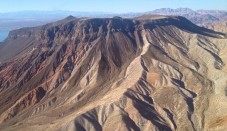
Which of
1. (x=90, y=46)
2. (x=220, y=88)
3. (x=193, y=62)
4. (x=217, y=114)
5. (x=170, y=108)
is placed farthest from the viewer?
(x=90, y=46)

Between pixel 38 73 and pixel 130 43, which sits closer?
pixel 38 73

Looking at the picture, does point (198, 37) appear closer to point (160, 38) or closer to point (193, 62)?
point (160, 38)

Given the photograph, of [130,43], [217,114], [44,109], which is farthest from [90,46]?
[217,114]

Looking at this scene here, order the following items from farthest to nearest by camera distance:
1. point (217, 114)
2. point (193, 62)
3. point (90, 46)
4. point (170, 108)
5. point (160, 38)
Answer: point (160, 38) → point (90, 46) → point (193, 62) → point (170, 108) → point (217, 114)

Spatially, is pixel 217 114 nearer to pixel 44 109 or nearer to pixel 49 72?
pixel 44 109

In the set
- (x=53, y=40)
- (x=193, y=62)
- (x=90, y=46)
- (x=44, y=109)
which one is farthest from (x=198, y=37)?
(x=44, y=109)

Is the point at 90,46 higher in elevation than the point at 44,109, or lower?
higher
